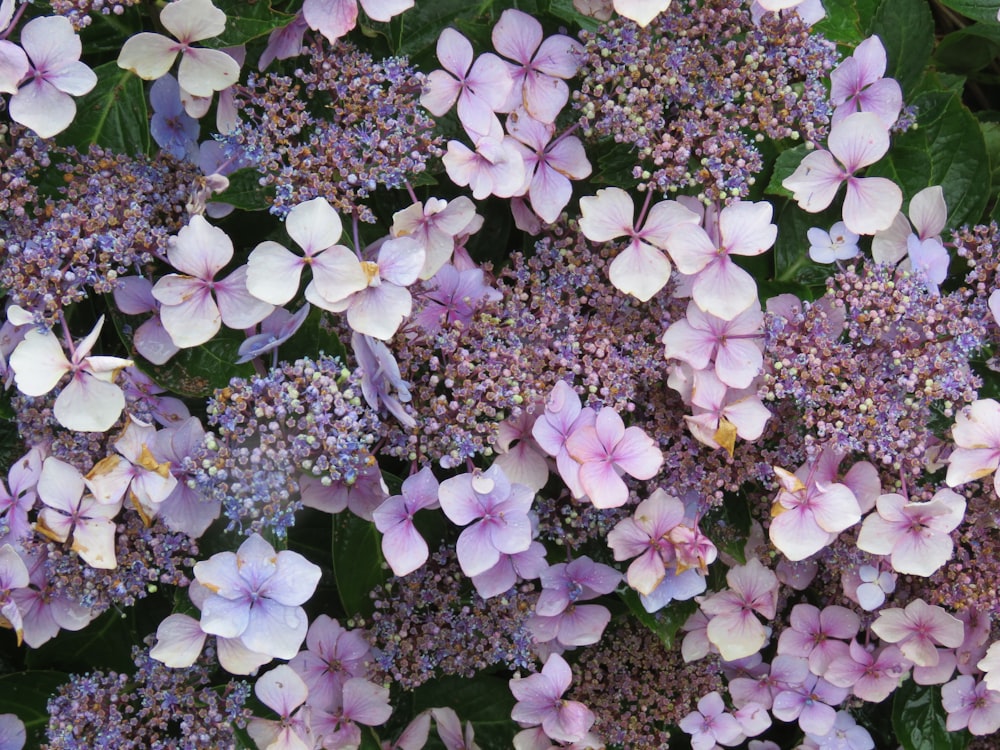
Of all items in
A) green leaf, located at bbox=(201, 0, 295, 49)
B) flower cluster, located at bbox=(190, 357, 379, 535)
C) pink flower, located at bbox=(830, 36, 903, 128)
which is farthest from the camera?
pink flower, located at bbox=(830, 36, 903, 128)

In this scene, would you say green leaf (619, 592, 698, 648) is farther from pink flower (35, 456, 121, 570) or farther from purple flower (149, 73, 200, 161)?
purple flower (149, 73, 200, 161)

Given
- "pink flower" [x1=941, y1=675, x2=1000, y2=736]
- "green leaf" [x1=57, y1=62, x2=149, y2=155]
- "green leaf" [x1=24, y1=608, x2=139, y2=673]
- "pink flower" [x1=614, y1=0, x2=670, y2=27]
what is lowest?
"green leaf" [x1=24, y1=608, x2=139, y2=673]

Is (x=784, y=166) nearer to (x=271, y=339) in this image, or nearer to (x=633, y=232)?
(x=633, y=232)

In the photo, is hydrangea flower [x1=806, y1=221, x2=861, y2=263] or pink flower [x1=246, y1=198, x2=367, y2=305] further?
hydrangea flower [x1=806, y1=221, x2=861, y2=263]

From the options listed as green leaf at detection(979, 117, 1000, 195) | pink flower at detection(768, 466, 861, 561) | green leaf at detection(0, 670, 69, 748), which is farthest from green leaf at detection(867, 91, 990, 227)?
green leaf at detection(0, 670, 69, 748)

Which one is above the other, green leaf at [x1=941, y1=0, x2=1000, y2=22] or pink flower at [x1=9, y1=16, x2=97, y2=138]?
green leaf at [x1=941, y1=0, x2=1000, y2=22]

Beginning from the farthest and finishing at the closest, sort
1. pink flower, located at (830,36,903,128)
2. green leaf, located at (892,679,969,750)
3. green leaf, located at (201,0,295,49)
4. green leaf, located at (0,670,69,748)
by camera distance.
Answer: green leaf, located at (892,679,969,750), green leaf, located at (0,670,69,748), pink flower, located at (830,36,903,128), green leaf, located at (201,0,295,49)

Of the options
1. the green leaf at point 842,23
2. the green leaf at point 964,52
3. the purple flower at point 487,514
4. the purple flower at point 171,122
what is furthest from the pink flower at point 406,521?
the green leaf at point 964,52
